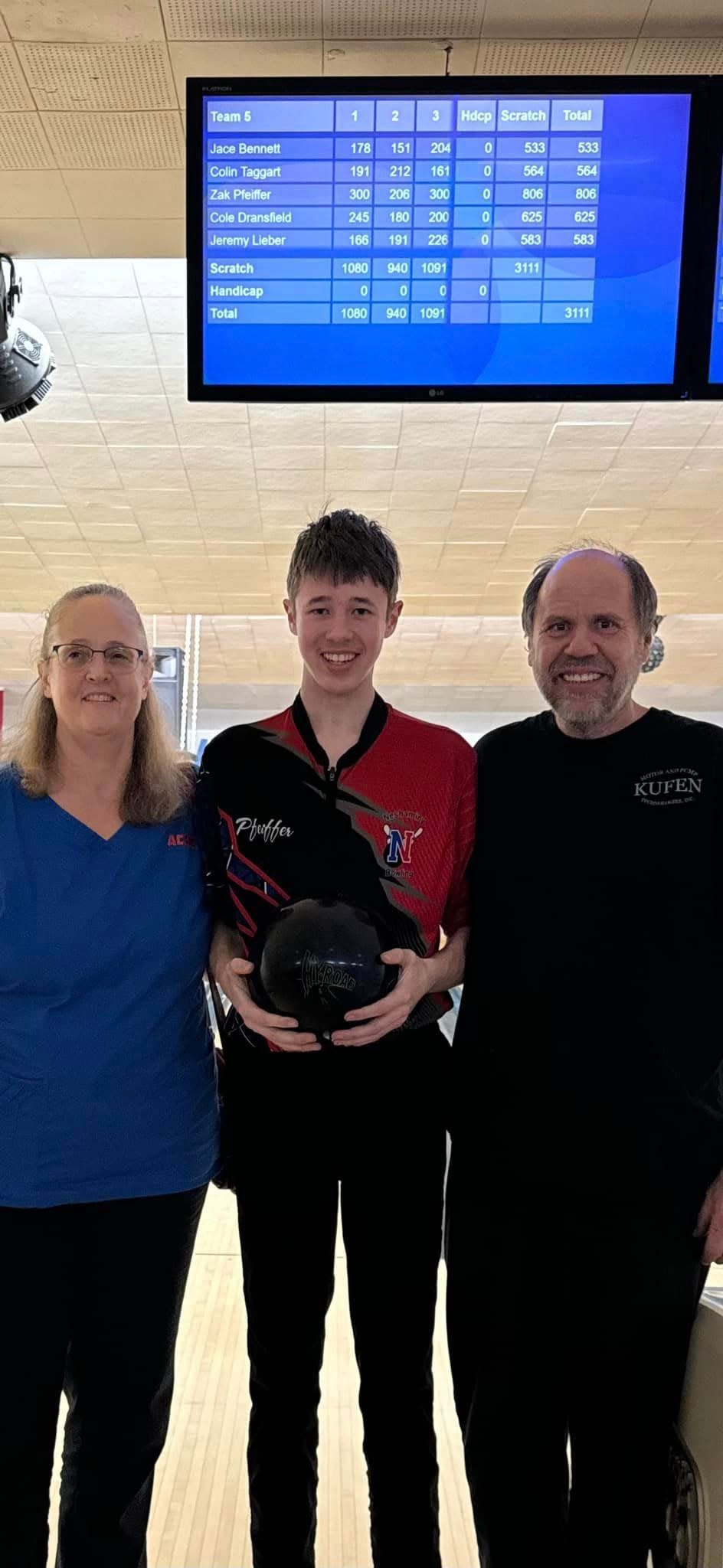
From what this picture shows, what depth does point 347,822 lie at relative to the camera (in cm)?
140

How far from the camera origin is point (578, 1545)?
4.33ft

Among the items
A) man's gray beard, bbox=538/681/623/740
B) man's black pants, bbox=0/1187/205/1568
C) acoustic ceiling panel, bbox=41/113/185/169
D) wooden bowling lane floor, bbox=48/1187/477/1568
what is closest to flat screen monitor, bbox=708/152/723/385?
man's gray beard, bbox=538/681/623/740

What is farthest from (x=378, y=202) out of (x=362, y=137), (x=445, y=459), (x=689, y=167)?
(x=445, y=459)

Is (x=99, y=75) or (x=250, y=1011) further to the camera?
(x=99, y=75)

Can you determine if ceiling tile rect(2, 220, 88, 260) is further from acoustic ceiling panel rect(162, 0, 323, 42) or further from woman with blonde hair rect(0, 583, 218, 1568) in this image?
woman with blonde hair rect(0, 583, 218, 1568)

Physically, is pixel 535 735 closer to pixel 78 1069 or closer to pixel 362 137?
pixel 78 1069

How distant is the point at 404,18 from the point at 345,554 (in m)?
1.08

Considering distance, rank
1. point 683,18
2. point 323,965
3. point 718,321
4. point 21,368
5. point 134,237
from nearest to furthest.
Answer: point 323,965
point 718,321
point 683,18
point 134,237
point 21,368

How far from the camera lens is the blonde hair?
4.72 feet

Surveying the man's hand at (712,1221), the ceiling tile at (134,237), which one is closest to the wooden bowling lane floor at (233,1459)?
the man's hand at (712,1221)

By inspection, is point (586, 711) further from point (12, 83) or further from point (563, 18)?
point (12, 83)

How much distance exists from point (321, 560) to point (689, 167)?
89cm

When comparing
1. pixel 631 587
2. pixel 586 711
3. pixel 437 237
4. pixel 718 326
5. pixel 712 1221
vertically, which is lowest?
pixel 712 1221

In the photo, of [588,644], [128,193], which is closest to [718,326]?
[588,644]
